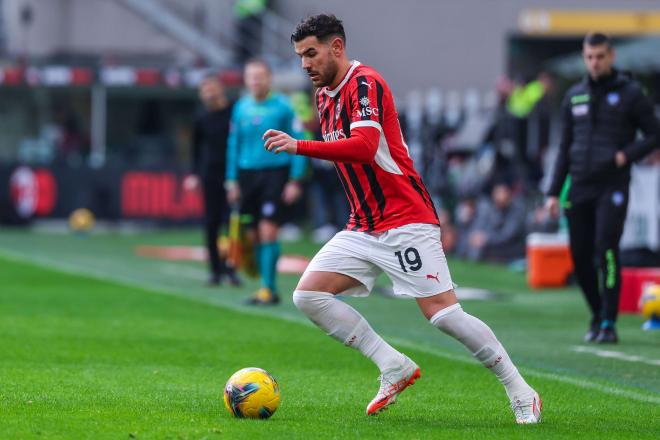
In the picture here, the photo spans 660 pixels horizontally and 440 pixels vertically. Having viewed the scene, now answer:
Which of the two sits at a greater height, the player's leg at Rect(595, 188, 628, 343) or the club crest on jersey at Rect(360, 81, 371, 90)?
the club crest on jersey at Rect(360, 81, 371, 90)

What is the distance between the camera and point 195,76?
96.1 feet

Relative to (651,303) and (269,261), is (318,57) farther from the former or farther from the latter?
(269,261)

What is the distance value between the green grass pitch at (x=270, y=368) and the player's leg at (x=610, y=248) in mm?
201

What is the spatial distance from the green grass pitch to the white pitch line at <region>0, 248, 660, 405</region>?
1.0 inches

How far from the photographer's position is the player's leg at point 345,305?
702 centimetres

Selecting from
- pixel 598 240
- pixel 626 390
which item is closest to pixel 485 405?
pixel 626 390

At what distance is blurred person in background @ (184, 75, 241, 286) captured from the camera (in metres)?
15.0

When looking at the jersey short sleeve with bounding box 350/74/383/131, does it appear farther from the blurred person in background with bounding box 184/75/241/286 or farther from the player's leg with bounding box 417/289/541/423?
the blurred person in background with bounding box 184/75/241/286

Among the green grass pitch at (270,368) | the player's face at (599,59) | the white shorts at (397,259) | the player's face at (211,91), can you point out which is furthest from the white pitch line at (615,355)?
the player's face at (211,91)

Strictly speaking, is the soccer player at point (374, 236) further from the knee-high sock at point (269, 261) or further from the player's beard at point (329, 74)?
the knee-high sock at point (269, 261)

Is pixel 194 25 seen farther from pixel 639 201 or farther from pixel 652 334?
pixel 652 334

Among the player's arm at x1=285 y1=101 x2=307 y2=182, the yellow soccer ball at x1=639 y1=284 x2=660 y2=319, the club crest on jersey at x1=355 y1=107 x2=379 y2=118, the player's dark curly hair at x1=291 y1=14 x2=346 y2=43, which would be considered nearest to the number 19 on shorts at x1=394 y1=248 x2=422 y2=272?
the club crest on jersey at x1=355 y1=107 x2=379 y2=118

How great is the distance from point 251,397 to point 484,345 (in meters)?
1.07

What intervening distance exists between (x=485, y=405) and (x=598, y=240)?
3.23 metres
